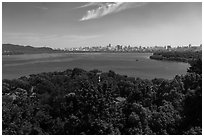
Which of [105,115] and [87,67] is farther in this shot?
[87,67]

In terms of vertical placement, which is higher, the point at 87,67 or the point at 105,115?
the point at 105,115

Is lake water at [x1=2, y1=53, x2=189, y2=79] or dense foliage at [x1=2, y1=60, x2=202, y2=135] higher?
dense foliage at [x1=2, y1=60, x2=202, y2=135]

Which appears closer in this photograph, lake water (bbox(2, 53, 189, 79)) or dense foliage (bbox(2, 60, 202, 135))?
dense foliage (bbox(2, 60, 202, 135))

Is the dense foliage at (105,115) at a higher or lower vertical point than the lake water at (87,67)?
higher

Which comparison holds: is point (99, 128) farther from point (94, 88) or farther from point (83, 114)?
point (94, 88)

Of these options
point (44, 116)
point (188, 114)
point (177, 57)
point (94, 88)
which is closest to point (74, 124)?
point (94, 88)

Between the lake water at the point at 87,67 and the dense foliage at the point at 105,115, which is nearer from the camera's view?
the dense foliage at the point at 105,115

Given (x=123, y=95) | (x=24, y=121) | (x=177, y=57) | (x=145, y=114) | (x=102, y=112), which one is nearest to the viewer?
(x=102, y=112)

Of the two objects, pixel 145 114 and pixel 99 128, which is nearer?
pixel 99 128

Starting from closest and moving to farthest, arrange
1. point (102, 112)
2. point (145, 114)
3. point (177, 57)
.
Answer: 1. point (102, 112)
2. point (145, 114)
3. point (177, 57)

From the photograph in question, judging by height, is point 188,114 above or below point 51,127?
above
